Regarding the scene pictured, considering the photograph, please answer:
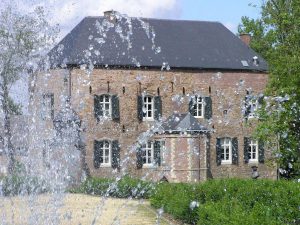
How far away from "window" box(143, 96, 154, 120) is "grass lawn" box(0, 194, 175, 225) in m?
9.64

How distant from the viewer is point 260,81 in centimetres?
3266

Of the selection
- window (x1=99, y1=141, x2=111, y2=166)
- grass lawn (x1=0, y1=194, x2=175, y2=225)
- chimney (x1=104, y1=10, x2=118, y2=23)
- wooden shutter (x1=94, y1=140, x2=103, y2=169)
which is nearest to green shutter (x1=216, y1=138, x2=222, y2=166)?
window (x1=99, y1=141, x2=111, y2=166)

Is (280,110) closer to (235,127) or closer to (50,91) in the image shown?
(235,127)

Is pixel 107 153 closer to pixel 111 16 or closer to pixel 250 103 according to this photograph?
pixel 111 16

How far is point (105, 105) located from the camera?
2938cm

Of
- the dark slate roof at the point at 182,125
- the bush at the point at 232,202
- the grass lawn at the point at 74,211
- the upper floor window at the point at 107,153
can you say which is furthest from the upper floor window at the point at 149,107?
the bush at the point at 232,202

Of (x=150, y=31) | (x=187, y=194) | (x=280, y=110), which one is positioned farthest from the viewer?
(x=150, y=31)

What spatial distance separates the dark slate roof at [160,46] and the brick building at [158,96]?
5 centimetres

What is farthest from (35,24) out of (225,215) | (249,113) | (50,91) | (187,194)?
(225,215)

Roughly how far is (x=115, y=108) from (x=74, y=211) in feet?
41.6

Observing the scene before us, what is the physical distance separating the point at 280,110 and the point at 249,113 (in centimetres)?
608

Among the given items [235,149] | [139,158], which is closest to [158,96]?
[139,158]

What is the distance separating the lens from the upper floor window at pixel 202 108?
3134 centimetres

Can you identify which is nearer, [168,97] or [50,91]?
[50,91]
